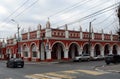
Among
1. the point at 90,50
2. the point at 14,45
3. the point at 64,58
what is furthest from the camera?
the point at 14,45

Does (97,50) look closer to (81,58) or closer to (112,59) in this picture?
(81,58)

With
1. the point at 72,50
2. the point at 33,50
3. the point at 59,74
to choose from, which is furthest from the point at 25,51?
the point at 59,74

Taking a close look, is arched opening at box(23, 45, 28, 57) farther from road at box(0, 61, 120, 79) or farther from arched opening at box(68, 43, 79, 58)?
road at box(0, 61, 120, 79)

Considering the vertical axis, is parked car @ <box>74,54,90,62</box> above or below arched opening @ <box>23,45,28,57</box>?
below

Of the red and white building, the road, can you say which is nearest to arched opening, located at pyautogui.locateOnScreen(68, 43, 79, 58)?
the red and white building

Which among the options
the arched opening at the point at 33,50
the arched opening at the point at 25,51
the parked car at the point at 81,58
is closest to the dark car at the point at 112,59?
the parked car at the point at 81,58

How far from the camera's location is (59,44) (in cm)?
6669

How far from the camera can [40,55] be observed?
64.5 m

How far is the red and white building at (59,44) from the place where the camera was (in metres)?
62.3

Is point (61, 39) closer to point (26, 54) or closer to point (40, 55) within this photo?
point (40, 55)

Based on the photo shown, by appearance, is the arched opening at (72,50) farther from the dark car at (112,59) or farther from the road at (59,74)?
the road at (59,74)

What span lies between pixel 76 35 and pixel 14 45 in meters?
24.2

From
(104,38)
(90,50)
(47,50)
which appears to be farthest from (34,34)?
(104,38)

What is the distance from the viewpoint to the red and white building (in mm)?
62344
